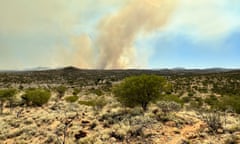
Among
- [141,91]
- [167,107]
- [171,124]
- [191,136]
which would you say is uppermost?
[141,91]

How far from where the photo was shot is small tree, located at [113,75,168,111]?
86.4 feet

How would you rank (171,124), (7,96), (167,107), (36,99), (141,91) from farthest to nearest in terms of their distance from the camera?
(7,96) < (36,99) < (141,91) < (167,107) < (171,124)

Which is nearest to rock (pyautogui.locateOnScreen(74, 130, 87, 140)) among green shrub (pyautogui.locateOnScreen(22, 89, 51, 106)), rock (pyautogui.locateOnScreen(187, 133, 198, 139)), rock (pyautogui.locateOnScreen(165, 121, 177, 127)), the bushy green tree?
rock (pyautogui.locateOnScreen(165, 121, 177, 127))

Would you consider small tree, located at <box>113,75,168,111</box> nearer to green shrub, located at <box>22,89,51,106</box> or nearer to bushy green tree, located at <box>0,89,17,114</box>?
green shrub, located at <box>22,89,51,106</box>

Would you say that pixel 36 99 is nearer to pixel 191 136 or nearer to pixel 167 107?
pixel 167 107

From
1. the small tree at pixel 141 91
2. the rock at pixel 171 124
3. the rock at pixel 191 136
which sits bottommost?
the rock at pixel 191 136

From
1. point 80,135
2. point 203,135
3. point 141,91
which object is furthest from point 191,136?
point 141,91

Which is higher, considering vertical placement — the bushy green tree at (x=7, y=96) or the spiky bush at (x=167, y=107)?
the spiky bush at (x=167, y=107)

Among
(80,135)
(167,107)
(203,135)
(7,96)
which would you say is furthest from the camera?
(7,96)

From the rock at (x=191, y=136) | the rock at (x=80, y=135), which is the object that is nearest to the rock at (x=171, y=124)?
the rock at (x=191, y=136)

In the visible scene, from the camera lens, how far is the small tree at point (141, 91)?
86.4ft

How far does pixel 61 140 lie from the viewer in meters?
19.3

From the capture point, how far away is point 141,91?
26344 millimetres

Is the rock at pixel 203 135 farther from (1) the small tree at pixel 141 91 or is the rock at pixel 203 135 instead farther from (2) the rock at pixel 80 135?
(1) the small tree at pixel 141 91
